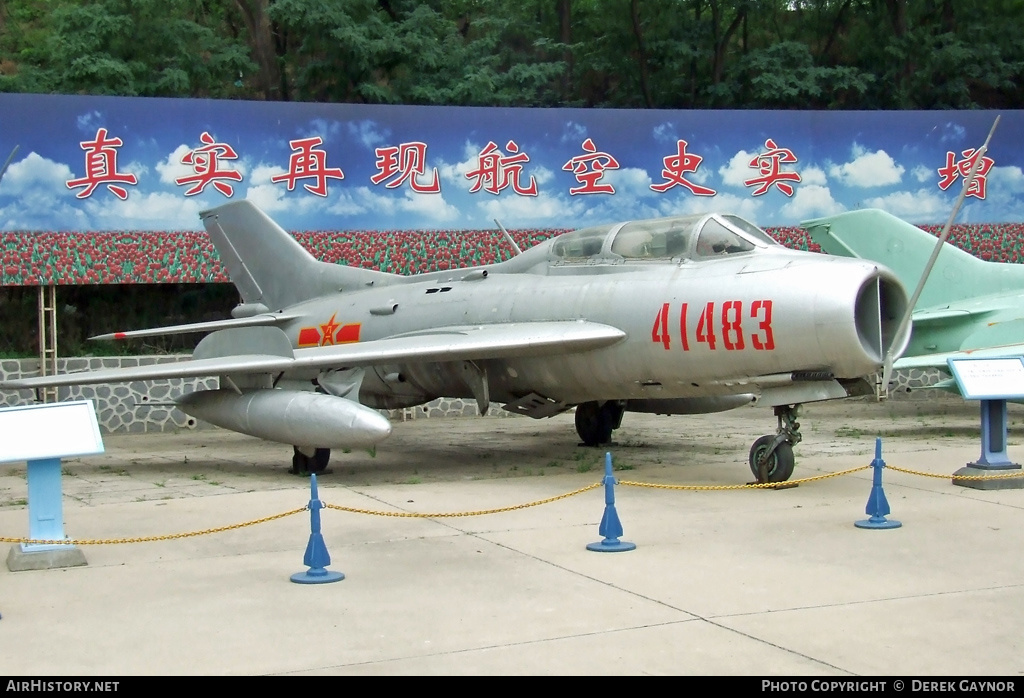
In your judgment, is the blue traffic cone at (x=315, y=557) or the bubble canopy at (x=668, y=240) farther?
the bubble canopy at (x=668, y=240)

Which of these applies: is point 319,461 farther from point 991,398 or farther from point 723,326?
point 991,398

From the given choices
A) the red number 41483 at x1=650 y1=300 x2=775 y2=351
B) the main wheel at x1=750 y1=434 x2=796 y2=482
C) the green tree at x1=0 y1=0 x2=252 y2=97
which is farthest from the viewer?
the green tree at x1=0 y1=0 x2=252 y2=97

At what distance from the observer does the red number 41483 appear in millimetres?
9883

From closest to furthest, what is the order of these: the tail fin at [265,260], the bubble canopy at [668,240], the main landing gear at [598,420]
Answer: the bubble canopy at [668,240]
the main landing gear at [598,420]
the tail fin at [265,260]

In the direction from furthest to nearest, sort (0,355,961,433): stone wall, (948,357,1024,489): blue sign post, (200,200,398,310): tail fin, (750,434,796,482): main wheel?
(0,355,961,433): stone wall < (200,200,398,310): tail fin < (750,434,796,482): main wheel < (948,357,1024,489): blue sign post

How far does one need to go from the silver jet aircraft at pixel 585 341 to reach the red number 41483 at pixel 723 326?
0.01 meters

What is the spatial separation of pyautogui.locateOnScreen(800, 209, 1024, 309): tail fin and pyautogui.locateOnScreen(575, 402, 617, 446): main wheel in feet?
17.0

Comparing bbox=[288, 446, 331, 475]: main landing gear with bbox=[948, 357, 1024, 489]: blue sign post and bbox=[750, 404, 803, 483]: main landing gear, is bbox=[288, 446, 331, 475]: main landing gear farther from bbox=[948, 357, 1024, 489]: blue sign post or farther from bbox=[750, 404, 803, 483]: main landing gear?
bbox=[948, 357, 1024, 489]: blue sign post

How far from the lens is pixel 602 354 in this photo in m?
11.2

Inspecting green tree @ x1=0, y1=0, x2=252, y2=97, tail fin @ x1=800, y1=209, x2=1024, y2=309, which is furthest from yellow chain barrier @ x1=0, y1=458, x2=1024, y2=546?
green tree @ x1=0, y1=0, x2=252, y2=97

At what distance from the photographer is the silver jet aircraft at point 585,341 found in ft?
32.5

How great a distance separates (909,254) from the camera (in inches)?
665

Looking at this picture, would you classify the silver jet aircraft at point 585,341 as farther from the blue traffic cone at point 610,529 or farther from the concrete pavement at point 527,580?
the blue traffic cone at point 610,529

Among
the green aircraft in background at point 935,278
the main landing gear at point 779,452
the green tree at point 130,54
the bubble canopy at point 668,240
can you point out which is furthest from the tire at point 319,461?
the green tree at point 130,54
